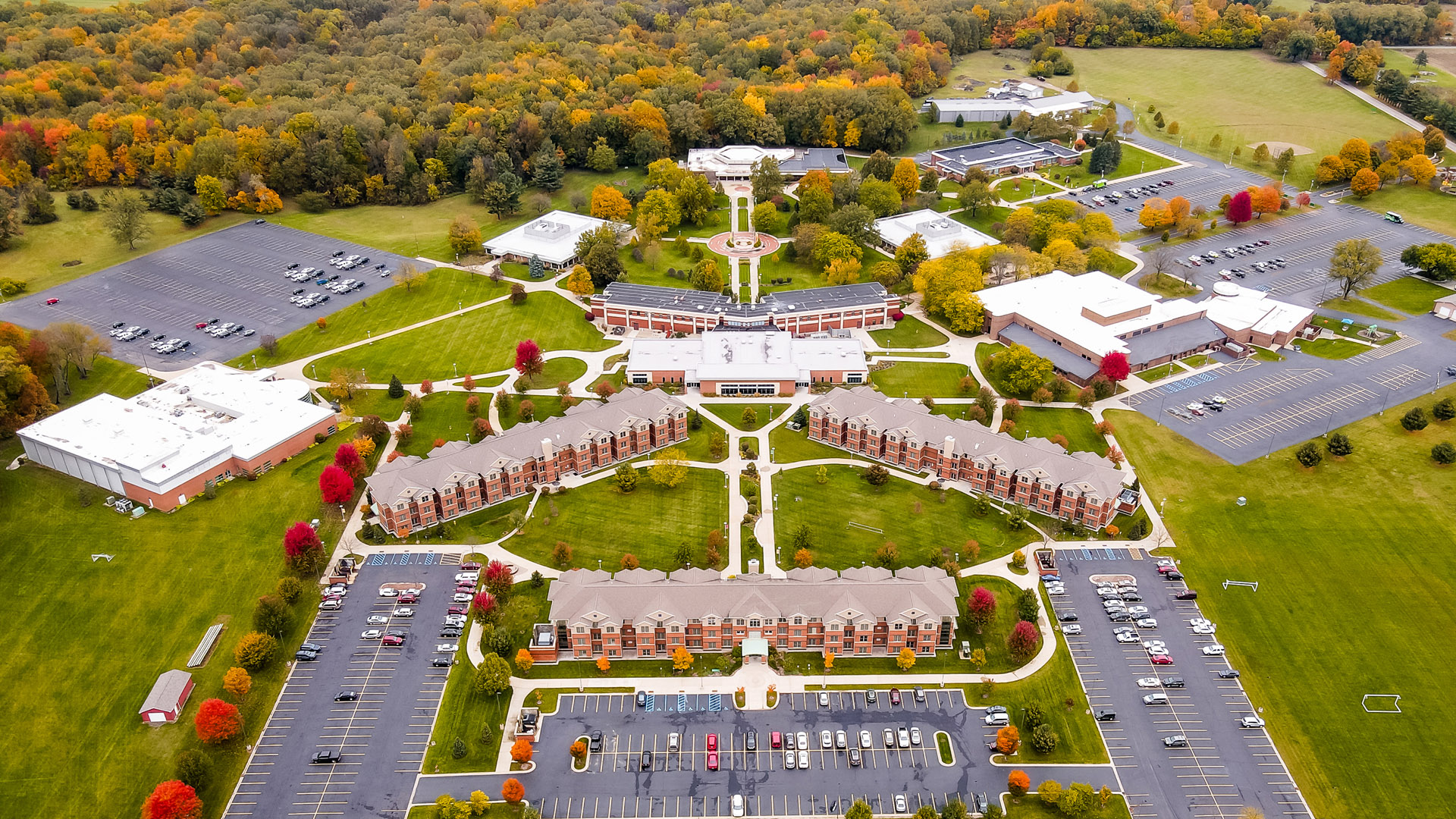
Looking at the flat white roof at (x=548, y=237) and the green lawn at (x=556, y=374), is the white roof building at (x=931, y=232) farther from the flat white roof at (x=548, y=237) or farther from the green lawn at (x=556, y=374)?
the green lawn at (x=556, y=374)

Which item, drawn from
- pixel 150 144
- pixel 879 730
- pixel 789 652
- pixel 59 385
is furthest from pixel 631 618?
pixel 150 144

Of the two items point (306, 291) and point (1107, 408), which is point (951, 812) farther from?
point (306, 291)

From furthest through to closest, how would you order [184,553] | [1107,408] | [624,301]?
[624,301]
[1107,408]
[184,553]

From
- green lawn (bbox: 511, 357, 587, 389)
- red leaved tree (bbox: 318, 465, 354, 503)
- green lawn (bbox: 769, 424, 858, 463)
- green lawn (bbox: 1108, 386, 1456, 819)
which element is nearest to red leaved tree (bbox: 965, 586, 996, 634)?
green lawn (bbox: 1108, 386, 1456, 819)

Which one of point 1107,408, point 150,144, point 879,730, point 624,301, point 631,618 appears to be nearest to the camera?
point 879,730

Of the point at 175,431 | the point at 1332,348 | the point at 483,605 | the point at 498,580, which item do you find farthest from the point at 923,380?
the point at 175,431

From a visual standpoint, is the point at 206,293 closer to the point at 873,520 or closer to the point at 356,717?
the point at 356,717

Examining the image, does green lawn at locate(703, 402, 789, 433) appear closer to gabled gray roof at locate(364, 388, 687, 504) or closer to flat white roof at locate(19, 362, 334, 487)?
gabled gray roof at locate(364, 388, 687, 504)
